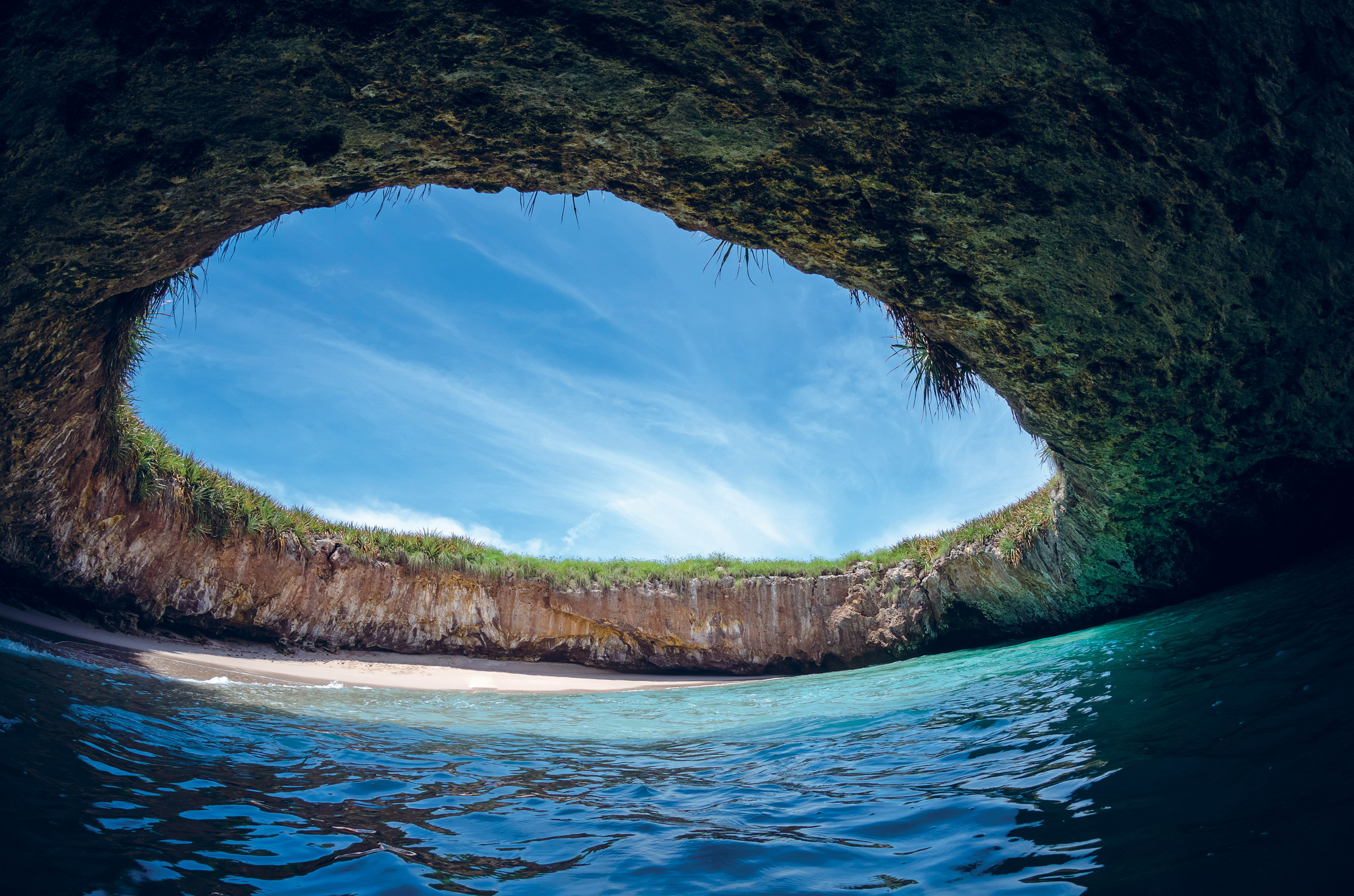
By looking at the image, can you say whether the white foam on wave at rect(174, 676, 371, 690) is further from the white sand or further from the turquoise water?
the turquoise water

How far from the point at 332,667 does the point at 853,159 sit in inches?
445

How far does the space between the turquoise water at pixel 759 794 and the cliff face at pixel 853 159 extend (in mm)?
2241

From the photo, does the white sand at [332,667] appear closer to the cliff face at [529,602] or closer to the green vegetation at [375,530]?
the cliff face at [529,602]

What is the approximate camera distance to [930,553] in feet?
39.4

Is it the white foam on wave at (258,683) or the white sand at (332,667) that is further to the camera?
the white sand at (332,667)

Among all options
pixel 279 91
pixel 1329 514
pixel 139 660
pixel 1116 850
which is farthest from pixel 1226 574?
pixel 139 660

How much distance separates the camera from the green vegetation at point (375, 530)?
25.2 ft

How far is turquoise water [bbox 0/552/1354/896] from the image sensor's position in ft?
6.22

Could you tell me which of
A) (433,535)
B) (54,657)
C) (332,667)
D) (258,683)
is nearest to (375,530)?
(433,535)

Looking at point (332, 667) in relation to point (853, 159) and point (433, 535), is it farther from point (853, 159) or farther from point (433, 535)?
point (853, 159)

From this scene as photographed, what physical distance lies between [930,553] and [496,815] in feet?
36.0

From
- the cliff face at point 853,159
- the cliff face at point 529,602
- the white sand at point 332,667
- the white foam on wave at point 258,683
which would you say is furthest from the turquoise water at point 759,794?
the cliff face at point 529,602

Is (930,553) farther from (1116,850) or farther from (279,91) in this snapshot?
(279,91)

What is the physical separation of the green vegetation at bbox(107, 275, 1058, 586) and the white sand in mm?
1746
